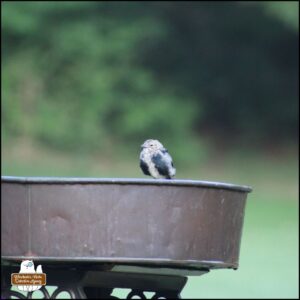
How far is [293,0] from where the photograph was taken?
16.2 meters

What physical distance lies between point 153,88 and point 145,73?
267 mm

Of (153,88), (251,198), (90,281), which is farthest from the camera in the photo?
(153,88)

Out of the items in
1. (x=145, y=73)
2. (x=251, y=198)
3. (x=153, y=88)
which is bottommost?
(x=251, y=198)

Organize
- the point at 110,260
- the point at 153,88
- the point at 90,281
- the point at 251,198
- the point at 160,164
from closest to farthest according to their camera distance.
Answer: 1. the point at 110,260
2. the point at 90,281
3. the point at 160,164
4. the point at 251,198
5. the point at 153,88

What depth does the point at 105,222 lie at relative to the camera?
2.26 metres

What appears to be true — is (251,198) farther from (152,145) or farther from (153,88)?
(152,145)

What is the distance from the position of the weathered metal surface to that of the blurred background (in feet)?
39.9

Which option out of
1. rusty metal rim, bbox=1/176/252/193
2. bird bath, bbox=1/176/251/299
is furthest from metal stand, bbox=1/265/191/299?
rusty metal rim, bbox=1/176/252/193

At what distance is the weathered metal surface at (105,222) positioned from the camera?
226cm

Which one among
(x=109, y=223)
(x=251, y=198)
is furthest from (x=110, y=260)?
(x=251, y=198)

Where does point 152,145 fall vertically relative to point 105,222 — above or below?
above

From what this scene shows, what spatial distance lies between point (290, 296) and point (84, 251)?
514cm

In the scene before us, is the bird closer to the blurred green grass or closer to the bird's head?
the bird's head

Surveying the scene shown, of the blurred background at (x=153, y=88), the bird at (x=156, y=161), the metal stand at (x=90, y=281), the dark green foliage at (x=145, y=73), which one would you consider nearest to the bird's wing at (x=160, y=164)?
the bird at (x=156, y=161)
